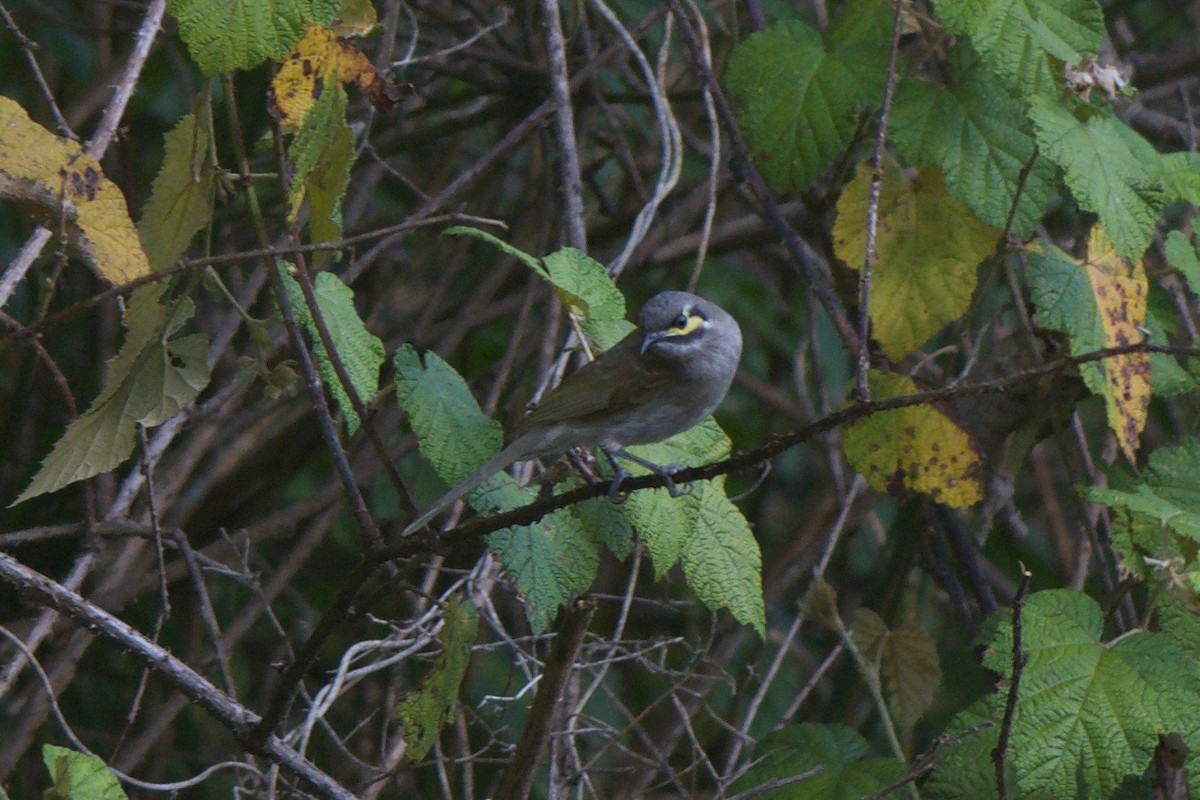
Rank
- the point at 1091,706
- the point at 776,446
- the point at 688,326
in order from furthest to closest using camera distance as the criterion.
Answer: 1. the point at 688,326
2. the point at 1091,706
3. the point at 776,446

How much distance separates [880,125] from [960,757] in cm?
161

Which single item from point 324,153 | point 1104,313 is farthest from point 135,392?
point 1104,313

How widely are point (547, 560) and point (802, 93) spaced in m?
1.79

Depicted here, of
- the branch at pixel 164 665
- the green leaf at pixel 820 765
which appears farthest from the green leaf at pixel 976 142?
the branch at pixel 164 665

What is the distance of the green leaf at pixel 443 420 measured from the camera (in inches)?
116

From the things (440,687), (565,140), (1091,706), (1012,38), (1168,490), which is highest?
(1012,38)

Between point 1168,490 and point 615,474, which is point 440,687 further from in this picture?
point 1168,490

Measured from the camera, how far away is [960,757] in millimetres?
3551

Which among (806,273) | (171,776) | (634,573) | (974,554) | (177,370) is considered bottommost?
(171,776)

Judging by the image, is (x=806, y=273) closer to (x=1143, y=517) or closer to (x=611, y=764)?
(x=1143, y=517)

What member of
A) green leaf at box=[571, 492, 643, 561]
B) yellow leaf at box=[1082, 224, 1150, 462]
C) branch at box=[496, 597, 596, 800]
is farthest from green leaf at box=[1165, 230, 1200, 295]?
branch at box=[496, 597, 596, 800]

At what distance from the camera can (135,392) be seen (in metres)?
2.98

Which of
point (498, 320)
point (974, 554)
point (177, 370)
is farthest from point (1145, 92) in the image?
point (177, 370)

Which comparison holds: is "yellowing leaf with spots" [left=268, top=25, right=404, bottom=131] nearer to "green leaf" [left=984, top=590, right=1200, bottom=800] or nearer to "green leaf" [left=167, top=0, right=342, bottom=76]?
Answer: "green leaf" [left=167, top=0, right=342, bottom=76]
